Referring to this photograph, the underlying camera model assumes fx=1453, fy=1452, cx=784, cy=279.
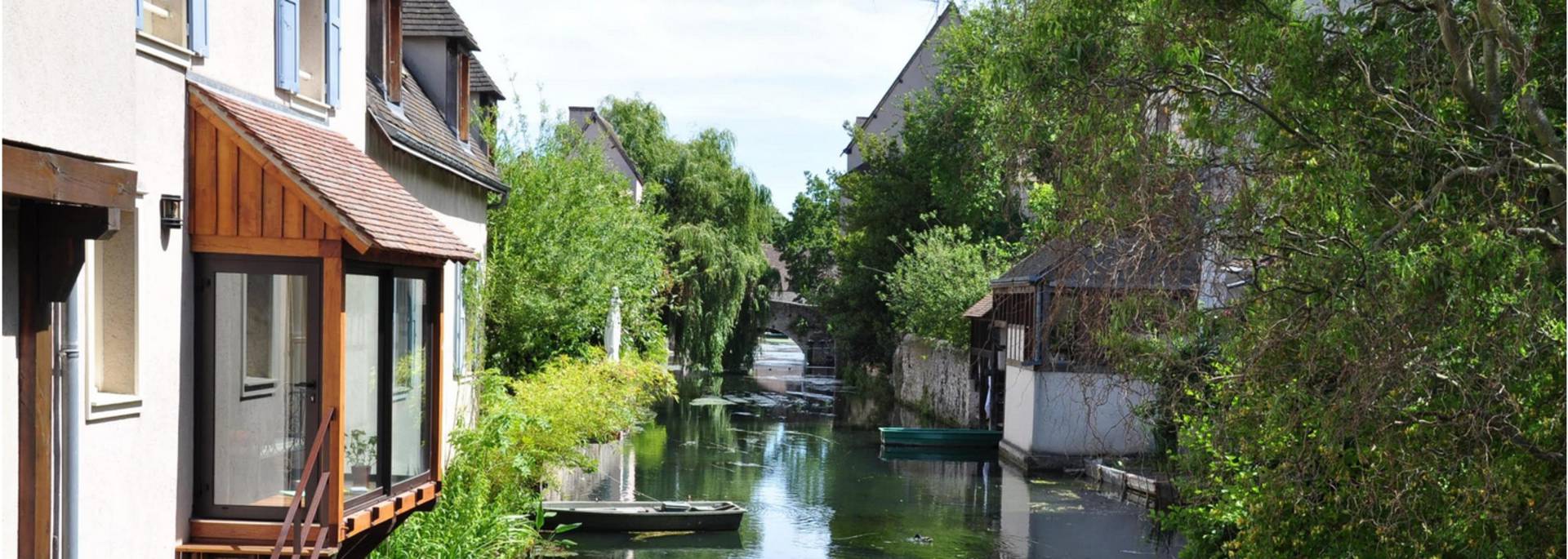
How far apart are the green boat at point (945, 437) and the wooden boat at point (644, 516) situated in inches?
454

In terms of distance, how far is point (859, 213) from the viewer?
4688cm

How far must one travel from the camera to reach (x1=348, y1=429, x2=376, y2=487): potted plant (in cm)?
880

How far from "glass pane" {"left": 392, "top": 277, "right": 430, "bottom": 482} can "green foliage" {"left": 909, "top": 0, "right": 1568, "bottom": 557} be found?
13.3ft

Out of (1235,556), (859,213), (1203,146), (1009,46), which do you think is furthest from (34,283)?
(859,213)

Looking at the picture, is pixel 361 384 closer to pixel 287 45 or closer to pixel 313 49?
pixel 287 45

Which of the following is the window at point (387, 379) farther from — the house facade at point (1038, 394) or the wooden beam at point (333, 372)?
the house facade at point (1038, 394)

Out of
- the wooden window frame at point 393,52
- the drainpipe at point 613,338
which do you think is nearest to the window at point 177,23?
the wooden window frame at point 393,52

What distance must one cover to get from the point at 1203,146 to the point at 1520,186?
1.84 m

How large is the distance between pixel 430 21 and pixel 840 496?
36.0 ft

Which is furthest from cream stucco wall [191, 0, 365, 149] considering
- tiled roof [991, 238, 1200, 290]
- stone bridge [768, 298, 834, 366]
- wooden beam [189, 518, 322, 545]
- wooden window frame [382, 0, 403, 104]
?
stone bridge [768, 298, 834, 366]

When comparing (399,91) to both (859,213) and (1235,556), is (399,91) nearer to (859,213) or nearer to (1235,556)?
(1235,556)

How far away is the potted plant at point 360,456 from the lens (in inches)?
347

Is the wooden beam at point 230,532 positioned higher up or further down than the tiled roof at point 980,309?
further down

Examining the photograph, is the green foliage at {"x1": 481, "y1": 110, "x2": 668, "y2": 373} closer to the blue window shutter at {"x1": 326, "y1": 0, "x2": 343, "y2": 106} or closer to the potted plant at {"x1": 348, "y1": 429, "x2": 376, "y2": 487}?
the blue window shutter at {"x1": 326, "y1": 0, "x2": 343, "y2": 106}
